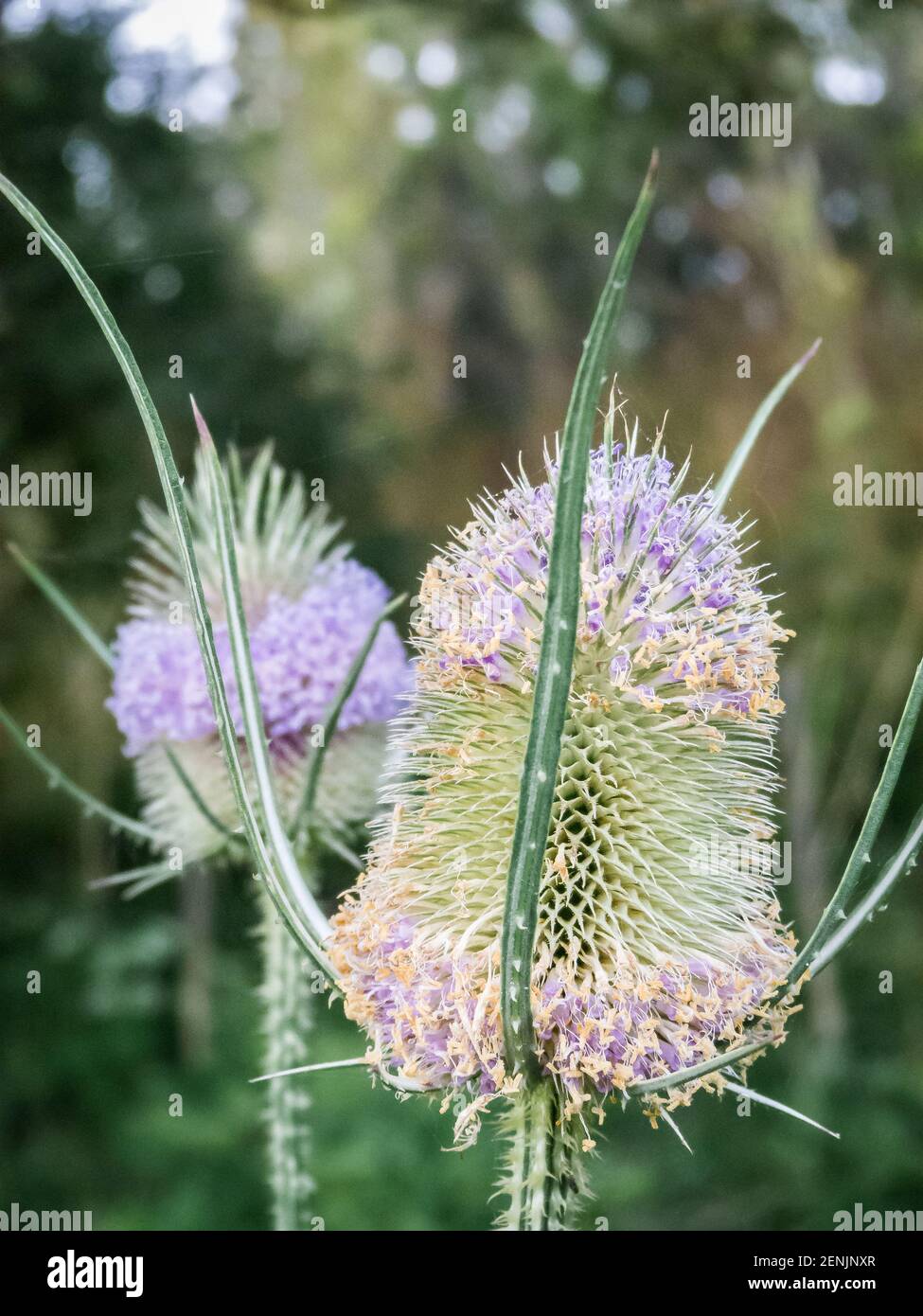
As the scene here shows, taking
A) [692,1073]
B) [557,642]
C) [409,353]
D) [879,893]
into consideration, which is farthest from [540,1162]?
[409,353]

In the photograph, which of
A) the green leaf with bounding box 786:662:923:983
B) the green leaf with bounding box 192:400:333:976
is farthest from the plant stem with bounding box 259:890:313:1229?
the green leaf with bounding box 786:662:923:983

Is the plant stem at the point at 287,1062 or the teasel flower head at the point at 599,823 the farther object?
the plant stem at the point at 287,1062

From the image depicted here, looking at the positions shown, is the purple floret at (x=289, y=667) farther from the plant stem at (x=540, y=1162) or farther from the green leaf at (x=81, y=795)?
the plant stem at (x=540, y=1162)

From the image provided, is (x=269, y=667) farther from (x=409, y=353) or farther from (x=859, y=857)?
(x=409, y=353)

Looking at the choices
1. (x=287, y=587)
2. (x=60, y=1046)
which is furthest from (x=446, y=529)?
(x=60, y=1046)

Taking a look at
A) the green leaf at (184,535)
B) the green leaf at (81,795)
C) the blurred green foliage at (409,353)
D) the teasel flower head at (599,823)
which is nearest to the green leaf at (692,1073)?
the teasel flower head at (599,823)

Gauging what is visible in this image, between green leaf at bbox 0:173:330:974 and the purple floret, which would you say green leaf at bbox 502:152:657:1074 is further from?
the purple floret

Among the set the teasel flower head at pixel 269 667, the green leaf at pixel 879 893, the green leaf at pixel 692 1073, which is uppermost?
the teasel flower head at pixel 269 667
